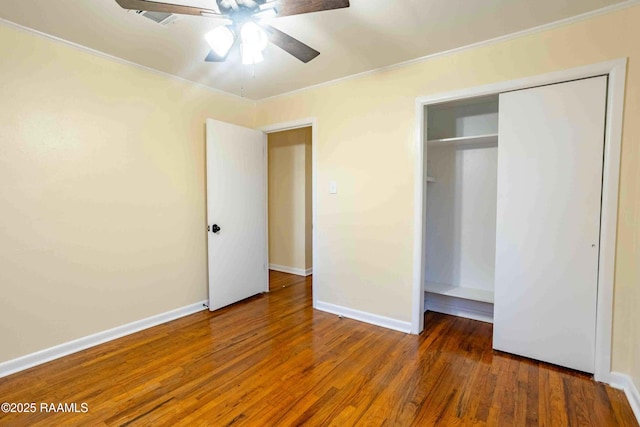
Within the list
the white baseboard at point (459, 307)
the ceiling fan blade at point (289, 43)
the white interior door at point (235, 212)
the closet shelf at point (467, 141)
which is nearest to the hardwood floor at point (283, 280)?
the white interior door at point (235, 212)

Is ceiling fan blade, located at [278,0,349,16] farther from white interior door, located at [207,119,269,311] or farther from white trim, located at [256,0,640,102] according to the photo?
white interior door, located at [207,119,269,311]

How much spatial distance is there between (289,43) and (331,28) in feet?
1.67

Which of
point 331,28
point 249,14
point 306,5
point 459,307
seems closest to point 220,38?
point 249,14

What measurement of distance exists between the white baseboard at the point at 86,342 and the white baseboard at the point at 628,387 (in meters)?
3.33

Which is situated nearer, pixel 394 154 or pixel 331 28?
pixel 331 28

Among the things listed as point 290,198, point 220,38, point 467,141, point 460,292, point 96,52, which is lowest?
point 460,292

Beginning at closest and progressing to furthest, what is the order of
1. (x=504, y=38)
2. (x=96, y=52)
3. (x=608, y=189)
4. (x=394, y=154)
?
(x=608, y=189) < (x=504, y=38) < (x=96, y=52) < (x=394, y=154)

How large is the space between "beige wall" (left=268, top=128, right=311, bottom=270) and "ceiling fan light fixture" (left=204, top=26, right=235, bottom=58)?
9.49ft

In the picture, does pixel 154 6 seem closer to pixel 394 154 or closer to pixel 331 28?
pixel 331 28

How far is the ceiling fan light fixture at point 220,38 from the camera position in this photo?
1.67 meters

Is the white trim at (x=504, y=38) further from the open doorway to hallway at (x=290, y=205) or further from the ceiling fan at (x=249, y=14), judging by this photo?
the open doorway to hallway at (x=290, y=205)

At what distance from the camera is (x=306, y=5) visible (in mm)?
1485

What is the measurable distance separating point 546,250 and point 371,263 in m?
1.35

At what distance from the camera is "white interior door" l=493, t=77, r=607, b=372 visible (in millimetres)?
2059
